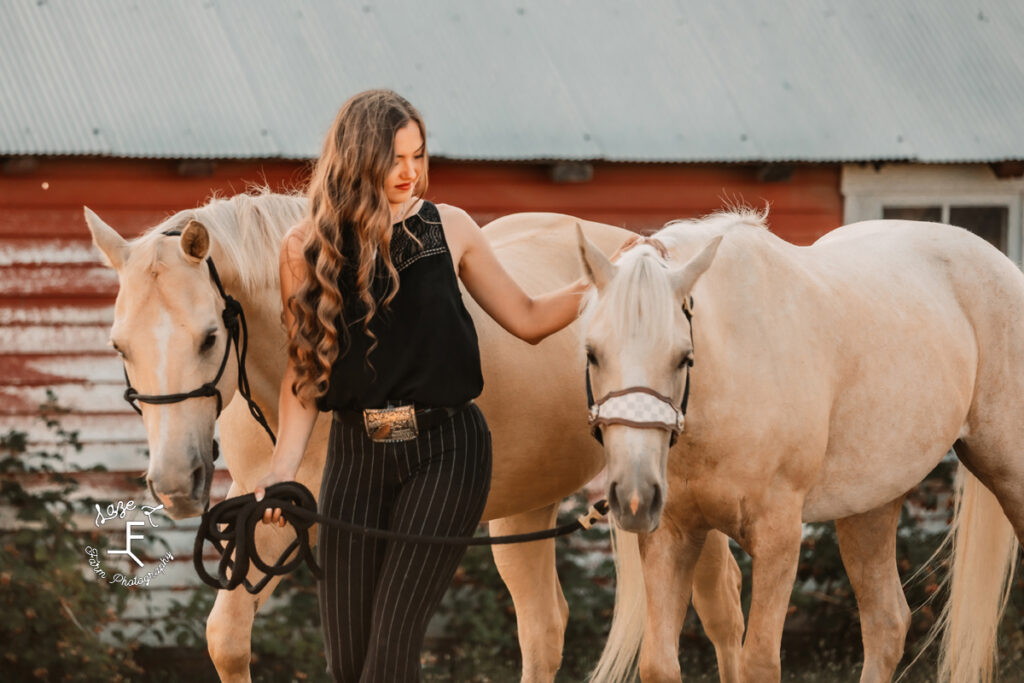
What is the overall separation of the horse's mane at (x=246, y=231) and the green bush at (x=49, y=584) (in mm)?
3109

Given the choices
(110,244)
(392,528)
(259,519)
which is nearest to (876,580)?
(392,528)

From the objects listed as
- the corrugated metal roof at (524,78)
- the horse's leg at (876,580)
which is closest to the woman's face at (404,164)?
the horse's leg at (876,580)

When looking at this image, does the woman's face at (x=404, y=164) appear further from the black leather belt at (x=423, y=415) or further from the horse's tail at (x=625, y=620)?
the horse's tail at (x=625, y=620)

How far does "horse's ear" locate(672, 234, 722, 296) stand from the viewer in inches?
114

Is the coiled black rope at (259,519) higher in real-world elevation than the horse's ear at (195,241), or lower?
lower

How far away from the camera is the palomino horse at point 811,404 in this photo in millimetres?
2854

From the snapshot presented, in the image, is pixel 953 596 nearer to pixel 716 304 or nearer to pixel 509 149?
pixel 716 304

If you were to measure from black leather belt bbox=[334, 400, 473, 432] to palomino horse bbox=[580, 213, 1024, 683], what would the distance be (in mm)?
363

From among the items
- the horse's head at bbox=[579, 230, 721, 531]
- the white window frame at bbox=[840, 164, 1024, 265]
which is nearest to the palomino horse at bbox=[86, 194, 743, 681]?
the horse's head at bbox=[579, 230, 721, 531]

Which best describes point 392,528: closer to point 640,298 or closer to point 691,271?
point 640,298

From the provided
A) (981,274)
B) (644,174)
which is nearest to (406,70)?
(644,174)

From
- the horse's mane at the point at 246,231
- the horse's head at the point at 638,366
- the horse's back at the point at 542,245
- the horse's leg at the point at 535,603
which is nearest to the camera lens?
the horse's head at the point at 638,366

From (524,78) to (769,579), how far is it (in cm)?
403

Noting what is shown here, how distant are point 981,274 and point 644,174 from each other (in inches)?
107
